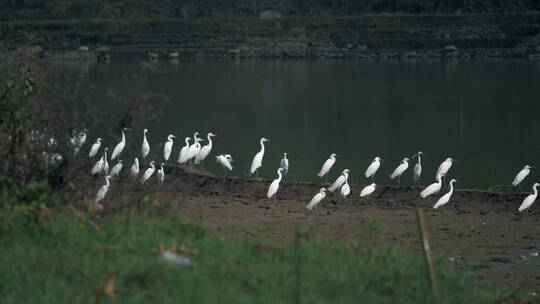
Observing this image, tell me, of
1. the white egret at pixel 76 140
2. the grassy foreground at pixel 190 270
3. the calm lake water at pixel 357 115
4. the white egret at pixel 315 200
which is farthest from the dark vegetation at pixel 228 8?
the grassy foreground at pixel 190 270

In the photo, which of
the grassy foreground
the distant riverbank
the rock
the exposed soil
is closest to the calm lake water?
the exposed soil

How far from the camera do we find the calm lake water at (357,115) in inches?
946

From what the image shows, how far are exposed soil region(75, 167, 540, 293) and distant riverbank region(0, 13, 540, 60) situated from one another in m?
57.6

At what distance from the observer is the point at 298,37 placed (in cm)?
8331

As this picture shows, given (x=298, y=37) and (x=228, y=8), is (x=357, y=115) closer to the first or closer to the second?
(x=298, y=37)

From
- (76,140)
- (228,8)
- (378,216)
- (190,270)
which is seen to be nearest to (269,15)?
(228,8)

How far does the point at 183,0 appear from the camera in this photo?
311 feet

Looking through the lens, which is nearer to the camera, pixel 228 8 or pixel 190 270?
pixel 190 270

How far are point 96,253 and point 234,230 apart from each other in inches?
260

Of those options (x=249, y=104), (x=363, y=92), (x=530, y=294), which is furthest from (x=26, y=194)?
(x=363, y=92)

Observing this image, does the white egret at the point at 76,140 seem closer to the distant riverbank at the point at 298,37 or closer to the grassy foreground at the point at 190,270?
the grassy foreground at the point at 190,270

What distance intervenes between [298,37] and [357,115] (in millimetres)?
46594

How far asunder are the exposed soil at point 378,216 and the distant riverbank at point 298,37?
57618 millimetres

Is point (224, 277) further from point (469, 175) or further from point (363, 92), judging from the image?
point (363, 92)
